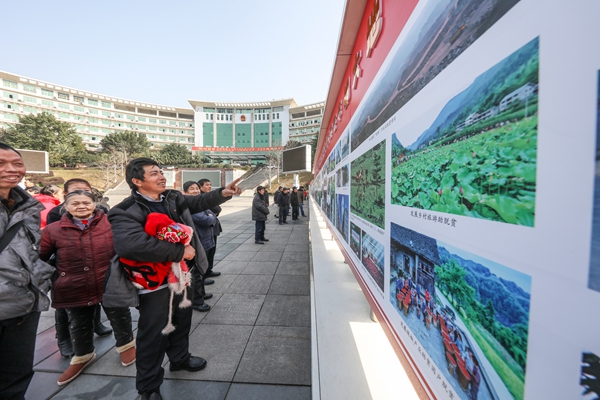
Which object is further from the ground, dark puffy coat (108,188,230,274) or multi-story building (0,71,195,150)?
multi-story building (0,71,195,150)

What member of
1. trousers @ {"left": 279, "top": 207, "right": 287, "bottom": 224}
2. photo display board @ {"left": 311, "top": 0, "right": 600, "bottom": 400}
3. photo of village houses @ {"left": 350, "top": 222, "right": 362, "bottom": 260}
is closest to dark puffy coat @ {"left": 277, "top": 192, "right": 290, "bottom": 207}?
trousers @ {"left": 279, "top": 207, "right": 287, "bottom": 224}

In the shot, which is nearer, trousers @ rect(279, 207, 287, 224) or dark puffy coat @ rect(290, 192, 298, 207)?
trousers @ rect(279, 207, 287, 224)

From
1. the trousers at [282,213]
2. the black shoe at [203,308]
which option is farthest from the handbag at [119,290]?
the trousers at [282,213]

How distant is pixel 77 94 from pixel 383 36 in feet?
252

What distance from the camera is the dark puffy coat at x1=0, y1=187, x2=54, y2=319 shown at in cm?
157

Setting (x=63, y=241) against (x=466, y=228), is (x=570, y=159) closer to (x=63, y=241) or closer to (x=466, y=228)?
(x=466, y=228)

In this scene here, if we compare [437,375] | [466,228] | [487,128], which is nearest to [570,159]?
[487,128]

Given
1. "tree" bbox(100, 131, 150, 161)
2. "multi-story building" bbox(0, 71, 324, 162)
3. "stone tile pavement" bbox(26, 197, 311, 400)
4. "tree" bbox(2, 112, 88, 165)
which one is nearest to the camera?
"stone tile pavement" bbox(26, 197, 311, 400)

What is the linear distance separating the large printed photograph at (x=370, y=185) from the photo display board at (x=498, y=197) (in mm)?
253

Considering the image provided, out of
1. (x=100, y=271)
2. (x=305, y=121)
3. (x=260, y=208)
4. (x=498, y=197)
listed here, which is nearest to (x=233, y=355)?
(x=100, y=271)

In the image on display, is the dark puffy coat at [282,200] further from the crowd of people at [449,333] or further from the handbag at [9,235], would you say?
the crowd of people at [449,333]

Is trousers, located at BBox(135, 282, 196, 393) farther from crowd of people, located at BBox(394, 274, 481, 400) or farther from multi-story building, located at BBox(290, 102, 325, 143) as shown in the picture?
multi-story building, located at BBox(290, 102, 325, 143)

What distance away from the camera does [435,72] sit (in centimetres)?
103

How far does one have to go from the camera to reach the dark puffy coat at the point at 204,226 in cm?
389
